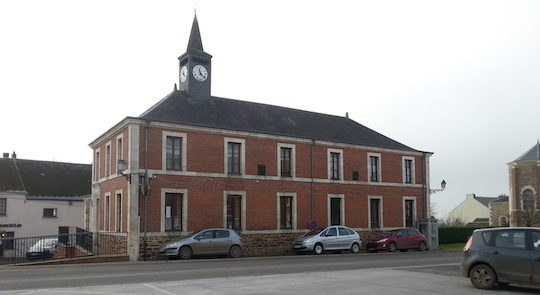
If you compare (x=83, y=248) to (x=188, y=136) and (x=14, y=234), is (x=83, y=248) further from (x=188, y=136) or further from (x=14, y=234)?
(x=14, y=234)

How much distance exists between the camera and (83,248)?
2645 cm

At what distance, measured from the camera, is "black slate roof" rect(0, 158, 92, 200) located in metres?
49.0

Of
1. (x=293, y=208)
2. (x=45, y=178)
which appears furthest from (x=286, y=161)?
(x=45, y=178)

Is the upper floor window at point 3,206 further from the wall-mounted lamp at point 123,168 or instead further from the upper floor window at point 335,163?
the upper floor window at point 335,163

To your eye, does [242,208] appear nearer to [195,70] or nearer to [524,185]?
[195,70]

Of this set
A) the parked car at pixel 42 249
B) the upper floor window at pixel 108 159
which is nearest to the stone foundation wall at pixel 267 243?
the parked car at pixel 42 249

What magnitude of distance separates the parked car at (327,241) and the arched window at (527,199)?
153ft

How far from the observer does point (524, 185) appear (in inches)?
2618

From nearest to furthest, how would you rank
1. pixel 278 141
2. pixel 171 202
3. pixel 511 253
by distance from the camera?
pixel 511 253
pixel 171 202
pixel 278 141

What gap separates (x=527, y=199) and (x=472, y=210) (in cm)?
3016

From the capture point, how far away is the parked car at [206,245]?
23469 mm

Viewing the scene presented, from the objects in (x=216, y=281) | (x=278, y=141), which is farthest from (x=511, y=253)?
(x=278, y=141)

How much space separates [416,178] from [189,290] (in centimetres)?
2819

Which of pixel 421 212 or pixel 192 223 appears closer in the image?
pixel 192 223
